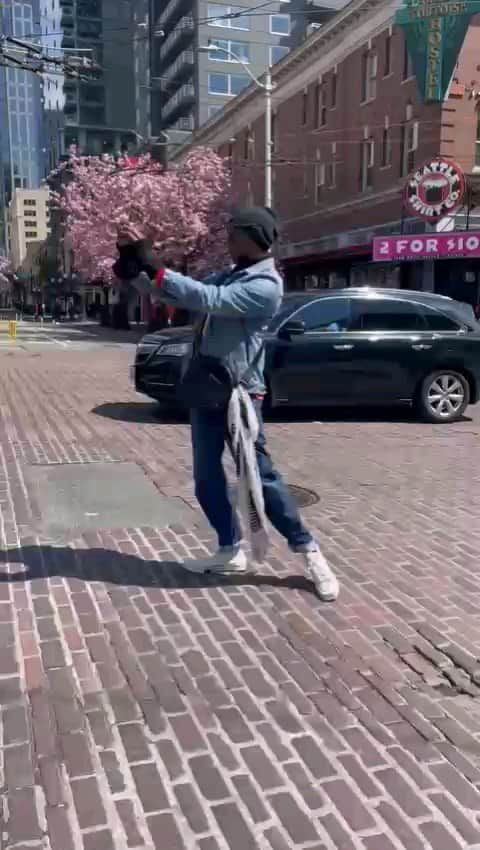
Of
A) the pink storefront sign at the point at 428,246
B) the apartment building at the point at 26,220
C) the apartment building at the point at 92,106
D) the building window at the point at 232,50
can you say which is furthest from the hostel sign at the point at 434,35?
the apartment building at the point at 26,220

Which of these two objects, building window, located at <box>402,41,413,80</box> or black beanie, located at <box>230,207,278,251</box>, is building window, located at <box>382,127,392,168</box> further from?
black beanie, located at <box>230,207,278,251</box>

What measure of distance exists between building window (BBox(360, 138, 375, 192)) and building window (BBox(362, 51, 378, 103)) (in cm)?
154

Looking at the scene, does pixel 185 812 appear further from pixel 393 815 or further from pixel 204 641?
pixel 204 641

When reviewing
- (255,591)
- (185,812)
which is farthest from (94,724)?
(255,591)

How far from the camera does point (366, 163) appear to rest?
26250mm

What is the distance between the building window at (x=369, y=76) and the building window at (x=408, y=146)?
2.68 meters

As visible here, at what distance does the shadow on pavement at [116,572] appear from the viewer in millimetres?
3941

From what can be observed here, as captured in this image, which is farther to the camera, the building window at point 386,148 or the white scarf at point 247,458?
the building window at point 386,148

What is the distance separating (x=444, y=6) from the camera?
19.3 metres

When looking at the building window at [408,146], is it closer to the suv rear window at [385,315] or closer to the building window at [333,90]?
the building window at [333,90]

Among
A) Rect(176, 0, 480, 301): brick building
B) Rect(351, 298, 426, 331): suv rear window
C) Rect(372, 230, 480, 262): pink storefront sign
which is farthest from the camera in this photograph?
Rect(176, 0, 480, 301): brick building

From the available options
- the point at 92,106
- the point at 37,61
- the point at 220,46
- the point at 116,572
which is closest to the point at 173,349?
the point at 116,572

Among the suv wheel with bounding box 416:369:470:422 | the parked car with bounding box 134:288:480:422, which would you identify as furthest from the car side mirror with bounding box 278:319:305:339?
the suv wheel with bounding box 416:369:470:422

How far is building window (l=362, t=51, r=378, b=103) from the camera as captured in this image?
83.6 ft
